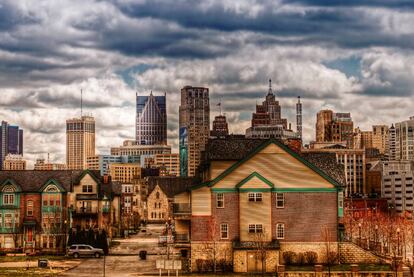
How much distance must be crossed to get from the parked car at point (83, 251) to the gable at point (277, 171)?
21264mm

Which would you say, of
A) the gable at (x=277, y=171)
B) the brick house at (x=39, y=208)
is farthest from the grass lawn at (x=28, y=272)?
the brick house at (x=39, y=208)

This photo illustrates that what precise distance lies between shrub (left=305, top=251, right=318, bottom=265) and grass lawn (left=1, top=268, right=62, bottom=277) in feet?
74.6

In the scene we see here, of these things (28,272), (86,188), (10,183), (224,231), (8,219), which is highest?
(10,183)

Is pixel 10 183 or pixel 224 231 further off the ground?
pixel 10 183

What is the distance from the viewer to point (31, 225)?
107688 mm

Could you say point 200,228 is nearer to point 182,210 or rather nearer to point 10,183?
point 182,210

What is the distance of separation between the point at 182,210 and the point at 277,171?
11006 millimetres

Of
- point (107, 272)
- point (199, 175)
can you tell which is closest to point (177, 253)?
point (199, 175)

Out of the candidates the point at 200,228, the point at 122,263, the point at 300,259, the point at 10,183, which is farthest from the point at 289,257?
the point at 10,183

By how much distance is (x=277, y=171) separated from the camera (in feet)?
267

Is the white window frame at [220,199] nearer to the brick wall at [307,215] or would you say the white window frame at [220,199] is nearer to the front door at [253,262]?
the brick wall at [307,215]

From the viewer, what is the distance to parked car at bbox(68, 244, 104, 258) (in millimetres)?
95312

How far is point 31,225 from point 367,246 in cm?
4144

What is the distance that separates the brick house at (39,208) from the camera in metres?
107
